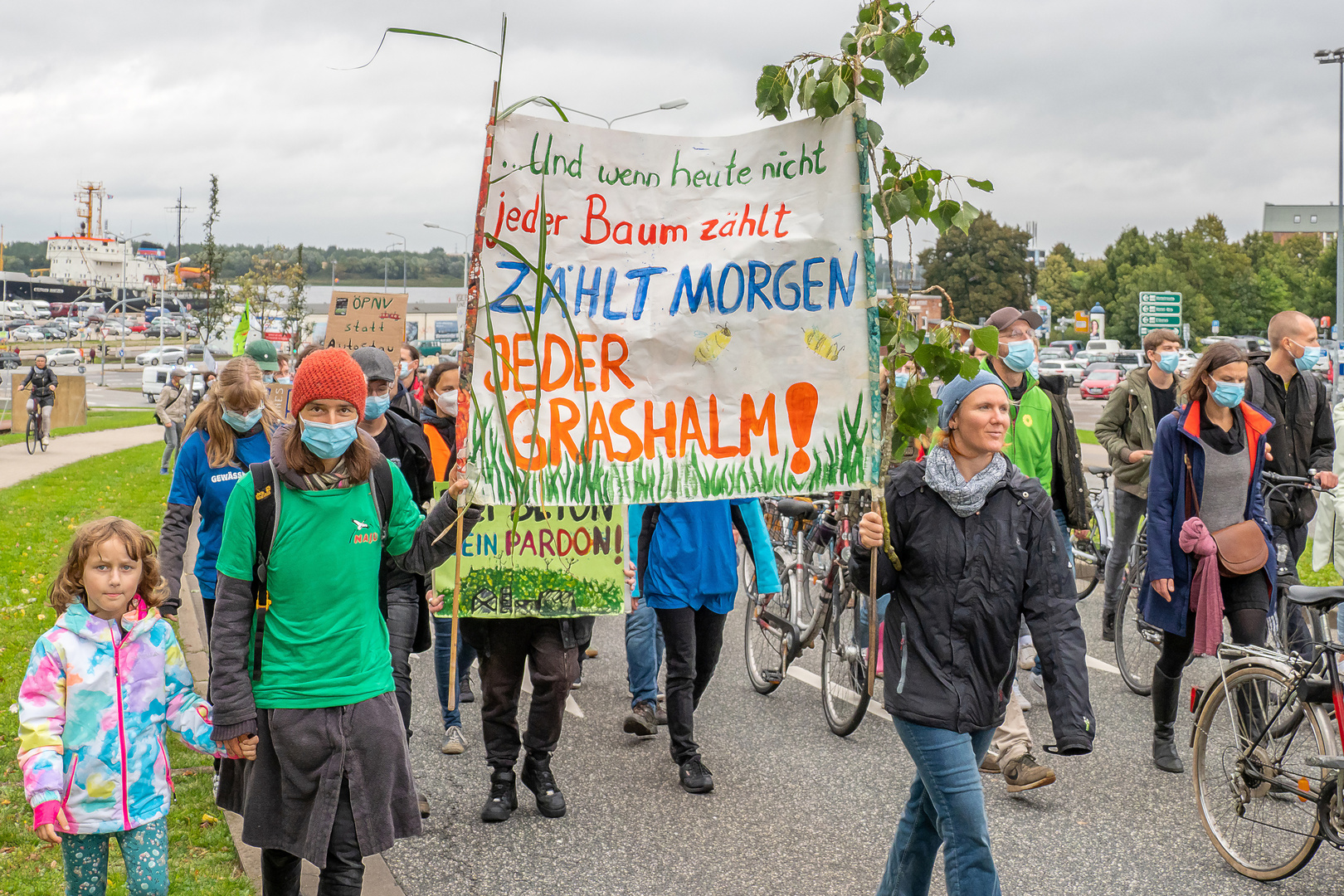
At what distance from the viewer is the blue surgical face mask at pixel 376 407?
544 cm

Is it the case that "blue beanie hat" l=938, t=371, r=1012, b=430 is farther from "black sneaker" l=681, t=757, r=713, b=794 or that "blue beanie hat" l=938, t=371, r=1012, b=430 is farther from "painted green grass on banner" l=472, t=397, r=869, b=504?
"black sneaker" l=681, t=757, r=713, b=794

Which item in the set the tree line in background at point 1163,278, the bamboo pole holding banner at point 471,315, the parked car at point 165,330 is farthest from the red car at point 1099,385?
the parked car at point 165,330

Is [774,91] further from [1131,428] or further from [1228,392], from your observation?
[1131,428]

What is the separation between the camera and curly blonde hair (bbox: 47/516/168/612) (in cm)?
346

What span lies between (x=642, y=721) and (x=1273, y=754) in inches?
117

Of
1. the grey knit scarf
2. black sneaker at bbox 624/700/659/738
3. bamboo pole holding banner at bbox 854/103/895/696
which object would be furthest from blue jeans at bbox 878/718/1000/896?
black sneaker at bbox 624/700/659/738

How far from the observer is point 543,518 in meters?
5.08

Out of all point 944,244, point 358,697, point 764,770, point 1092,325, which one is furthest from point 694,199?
point 944,244

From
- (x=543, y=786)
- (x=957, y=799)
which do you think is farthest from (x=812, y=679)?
(x=957, y=799)

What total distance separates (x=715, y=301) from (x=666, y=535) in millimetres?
2012

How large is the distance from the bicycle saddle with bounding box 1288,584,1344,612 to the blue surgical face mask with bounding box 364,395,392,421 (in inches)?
150

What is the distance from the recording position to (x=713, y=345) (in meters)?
3.78

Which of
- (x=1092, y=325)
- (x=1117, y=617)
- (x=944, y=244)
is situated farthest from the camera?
(x=944, y=244)

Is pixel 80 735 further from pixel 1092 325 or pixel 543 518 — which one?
pixel 1092 325
